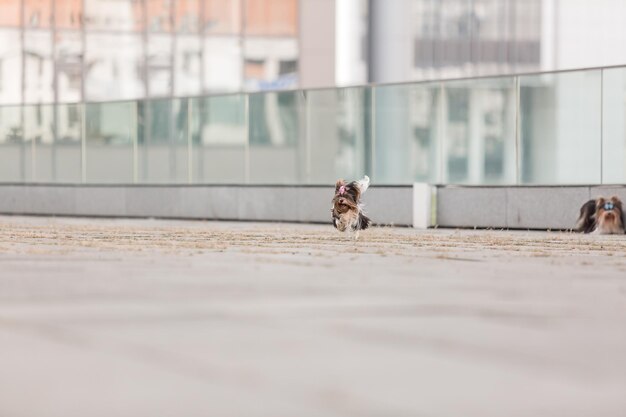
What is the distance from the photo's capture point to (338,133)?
29.4m

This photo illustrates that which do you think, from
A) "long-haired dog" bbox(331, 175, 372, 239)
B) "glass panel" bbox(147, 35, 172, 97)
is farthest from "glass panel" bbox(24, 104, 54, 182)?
"glass panel" bbox(147, 35, 172, 97)

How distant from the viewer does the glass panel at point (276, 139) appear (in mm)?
29781

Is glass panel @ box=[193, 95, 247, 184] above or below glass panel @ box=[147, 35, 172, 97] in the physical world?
below

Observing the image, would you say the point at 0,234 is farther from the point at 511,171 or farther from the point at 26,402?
the point at 26,402

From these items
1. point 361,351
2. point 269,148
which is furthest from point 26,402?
point 269,148

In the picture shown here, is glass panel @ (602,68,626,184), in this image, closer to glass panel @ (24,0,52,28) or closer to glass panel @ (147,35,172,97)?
glass panel @ (147,35,172,97)

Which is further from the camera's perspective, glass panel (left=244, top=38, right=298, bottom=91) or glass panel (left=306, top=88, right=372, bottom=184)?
glass panel (left=244, top=38, right=298, bottom=91)

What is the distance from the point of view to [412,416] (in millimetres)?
5844

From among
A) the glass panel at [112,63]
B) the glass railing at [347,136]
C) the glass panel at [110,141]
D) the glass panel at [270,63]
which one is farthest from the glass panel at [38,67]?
the glass panel at [110,141]

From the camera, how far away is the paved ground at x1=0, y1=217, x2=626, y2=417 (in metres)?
6.30

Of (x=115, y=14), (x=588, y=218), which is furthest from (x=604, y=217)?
(x=115, y=14)

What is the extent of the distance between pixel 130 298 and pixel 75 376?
4.24 m

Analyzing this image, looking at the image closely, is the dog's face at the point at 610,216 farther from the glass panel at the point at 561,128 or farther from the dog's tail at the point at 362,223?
the dog's tail at the point at 362,223

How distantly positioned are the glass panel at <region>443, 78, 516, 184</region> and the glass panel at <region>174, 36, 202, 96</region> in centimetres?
2498
